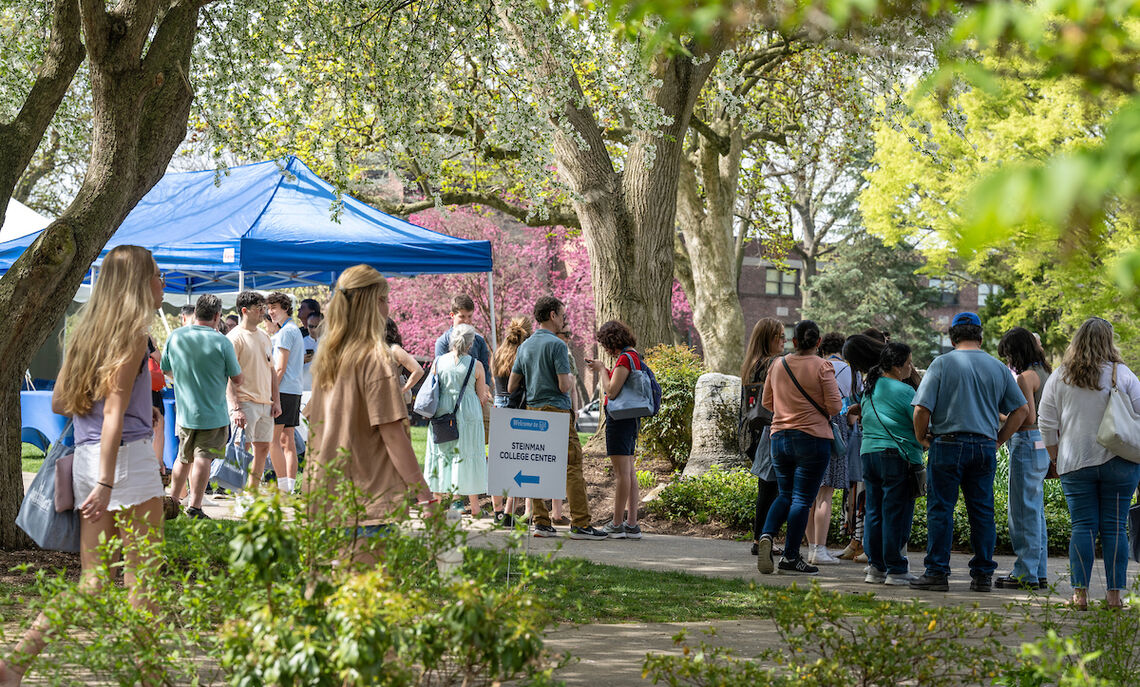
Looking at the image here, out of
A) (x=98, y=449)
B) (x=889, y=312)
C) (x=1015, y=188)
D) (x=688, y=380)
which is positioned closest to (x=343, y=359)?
(x=98, y=449)

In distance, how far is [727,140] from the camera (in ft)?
62.1

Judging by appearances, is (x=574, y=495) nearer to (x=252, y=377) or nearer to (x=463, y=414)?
(x=463, y=414)

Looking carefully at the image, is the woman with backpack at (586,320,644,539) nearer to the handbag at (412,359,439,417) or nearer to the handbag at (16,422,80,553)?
the handbag at (412,359,439,417)

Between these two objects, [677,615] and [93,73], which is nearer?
[677,615]

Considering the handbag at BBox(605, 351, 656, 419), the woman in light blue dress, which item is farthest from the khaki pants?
the woman in light blue dress

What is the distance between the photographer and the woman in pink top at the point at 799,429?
306 inches

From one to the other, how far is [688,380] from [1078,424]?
6954 mm

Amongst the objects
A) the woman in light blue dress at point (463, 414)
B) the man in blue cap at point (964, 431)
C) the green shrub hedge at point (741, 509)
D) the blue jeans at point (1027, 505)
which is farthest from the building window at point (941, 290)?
the man in blue cap at point (964, 431)

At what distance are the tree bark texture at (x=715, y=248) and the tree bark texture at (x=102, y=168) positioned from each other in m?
13.9

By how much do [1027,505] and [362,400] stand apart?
535 centimetres

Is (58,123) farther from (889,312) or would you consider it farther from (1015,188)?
(889,312)

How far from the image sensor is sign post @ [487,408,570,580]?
6844mm

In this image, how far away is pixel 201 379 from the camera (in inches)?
349

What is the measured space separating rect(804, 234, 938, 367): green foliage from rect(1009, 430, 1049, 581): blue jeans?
38.5 m
